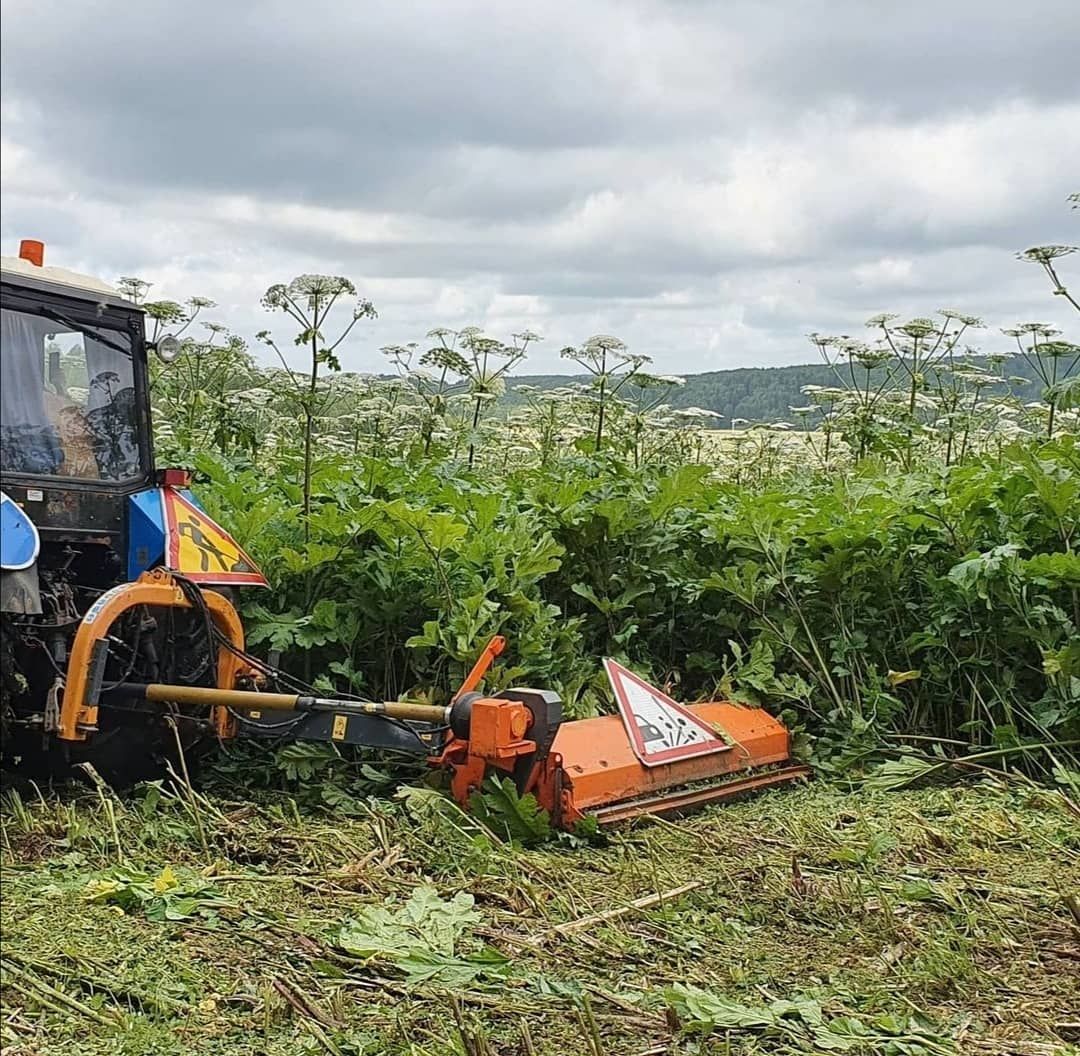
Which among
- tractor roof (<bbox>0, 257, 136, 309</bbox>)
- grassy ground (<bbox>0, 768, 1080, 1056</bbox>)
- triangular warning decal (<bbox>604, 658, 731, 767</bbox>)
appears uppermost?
tractor roof (<bbox>0, 257, 136, 309</bbox>)

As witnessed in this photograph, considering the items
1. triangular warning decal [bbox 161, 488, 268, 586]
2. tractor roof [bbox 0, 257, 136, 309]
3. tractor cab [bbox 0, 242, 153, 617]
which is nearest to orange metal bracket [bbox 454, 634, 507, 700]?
triangular warning decal [bbox 161, 488, 268, 586]

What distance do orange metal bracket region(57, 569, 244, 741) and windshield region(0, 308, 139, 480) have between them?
1.93 feet

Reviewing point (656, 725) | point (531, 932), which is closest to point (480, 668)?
point (656, 725)

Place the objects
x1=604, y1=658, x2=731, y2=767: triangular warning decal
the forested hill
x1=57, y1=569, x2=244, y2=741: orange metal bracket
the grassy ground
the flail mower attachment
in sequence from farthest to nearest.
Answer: the forested hill → x1=604, y1=658, x2=731, y2=767: triangular warning decal → the flail mower attachment → x1=57, y1=569, x2=244, y2=741: orange metal bracket → the grassy ground

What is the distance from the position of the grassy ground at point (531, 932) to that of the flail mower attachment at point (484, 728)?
184 mm

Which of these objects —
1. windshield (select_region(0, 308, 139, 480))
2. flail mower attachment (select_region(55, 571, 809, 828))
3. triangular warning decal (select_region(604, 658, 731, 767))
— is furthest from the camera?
triangular warning decal (select_region(604, 658, 731, 767))

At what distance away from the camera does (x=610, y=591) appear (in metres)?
7.30

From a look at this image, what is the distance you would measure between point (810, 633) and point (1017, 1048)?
366 centimetres

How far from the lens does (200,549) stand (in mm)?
5973

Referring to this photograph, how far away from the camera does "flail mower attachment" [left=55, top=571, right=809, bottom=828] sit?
5176 mm

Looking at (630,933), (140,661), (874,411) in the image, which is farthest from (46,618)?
(874,411)

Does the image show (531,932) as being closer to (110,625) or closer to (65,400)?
(110,625)

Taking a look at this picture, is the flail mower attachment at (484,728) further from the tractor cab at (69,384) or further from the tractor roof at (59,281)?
the tractor roof at (59,281)

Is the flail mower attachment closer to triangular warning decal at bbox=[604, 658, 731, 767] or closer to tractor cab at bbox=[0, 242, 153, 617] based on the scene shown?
triangular warning decal at bbox=[604, 658, 731, 767]
